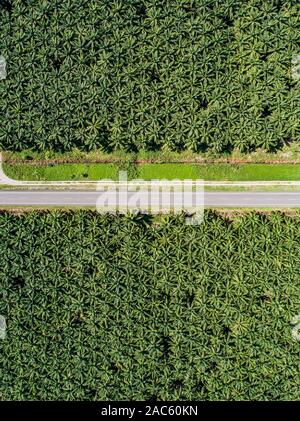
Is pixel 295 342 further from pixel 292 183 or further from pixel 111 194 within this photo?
pixel 111 194

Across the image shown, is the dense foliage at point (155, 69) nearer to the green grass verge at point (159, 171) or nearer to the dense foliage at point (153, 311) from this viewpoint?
the green grass verge at point (159, 171)

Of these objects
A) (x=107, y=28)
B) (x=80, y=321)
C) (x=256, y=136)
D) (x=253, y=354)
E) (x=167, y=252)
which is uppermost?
(x=107, y=28)

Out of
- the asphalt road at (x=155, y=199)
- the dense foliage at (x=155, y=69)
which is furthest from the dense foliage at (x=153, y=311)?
the dense foliage at (x=155, y=69)

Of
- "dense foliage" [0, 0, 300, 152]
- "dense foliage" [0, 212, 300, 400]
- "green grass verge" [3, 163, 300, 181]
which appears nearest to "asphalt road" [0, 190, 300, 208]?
"green grass verge" [3, 163, 300, 181]

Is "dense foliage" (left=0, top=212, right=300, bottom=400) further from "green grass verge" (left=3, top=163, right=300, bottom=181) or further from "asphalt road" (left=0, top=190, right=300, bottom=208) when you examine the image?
"green grass verge" (left=3, top=163, right=300, bottom=181)
